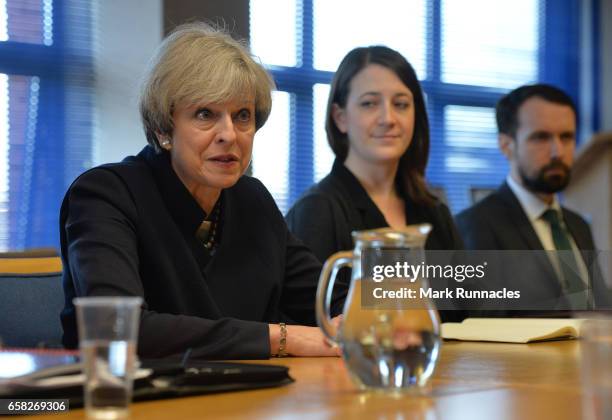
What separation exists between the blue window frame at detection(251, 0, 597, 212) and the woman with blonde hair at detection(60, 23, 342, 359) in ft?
9.53

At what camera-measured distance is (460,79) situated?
19.9ft

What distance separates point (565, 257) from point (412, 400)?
8.71 ft

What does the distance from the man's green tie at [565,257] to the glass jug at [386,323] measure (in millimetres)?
2525

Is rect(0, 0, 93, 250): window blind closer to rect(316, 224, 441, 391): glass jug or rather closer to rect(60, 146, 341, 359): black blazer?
rect(60, 146, 341, 359): black blazer

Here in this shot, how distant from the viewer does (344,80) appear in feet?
10.9

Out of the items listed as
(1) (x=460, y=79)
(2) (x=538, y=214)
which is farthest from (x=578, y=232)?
(1) (x=460, y=79)

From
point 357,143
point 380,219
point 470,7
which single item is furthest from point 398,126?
point 470,7

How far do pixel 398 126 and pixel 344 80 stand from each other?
0.30 meters

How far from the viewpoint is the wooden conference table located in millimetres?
984

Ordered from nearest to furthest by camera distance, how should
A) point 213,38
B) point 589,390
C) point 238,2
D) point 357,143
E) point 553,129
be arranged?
point 589,390
point 213,38
point 357,143
point 553,129
point 238,2

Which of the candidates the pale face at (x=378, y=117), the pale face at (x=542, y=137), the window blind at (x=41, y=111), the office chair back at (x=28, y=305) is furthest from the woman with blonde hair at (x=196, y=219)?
the window blind at (x=41, y=111)

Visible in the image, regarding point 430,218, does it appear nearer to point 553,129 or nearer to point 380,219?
point 380,219

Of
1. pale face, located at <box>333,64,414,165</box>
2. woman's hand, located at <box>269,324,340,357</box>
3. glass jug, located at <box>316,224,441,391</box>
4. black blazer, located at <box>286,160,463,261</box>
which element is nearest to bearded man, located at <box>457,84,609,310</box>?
black blazer, located at <box>286,160,463,261</box>

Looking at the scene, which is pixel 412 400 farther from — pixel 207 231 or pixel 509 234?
pixel 509 234
